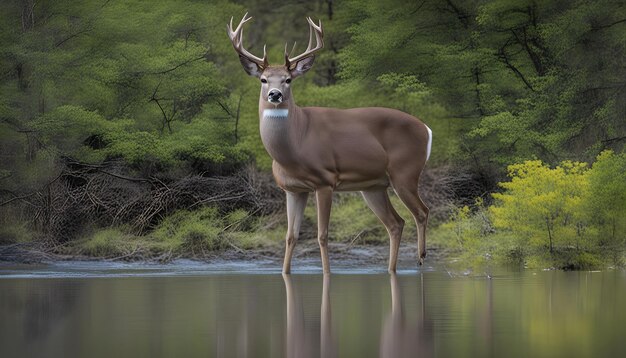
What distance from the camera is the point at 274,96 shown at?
13.9 meters

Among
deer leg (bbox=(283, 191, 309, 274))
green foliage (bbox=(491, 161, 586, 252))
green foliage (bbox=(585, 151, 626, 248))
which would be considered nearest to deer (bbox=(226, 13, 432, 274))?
deer leg (bbox=(283, 191, 309, 274))

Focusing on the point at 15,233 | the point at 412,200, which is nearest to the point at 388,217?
the point at 412,200

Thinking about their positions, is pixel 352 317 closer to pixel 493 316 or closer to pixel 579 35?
pixel 493 316

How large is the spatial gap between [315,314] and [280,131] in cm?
486

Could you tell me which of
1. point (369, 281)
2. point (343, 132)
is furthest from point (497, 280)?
point (343, 132)

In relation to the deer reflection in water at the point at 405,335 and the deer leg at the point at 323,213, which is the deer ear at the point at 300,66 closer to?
the deer leg at the point at 323,213

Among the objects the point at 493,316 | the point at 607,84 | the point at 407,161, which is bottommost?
the point at 493,316

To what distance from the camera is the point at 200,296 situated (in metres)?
11.8

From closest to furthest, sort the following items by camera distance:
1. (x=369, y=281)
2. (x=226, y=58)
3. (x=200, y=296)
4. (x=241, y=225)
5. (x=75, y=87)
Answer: (x=200, y=296) → (x=369, y=281) → (x=241, y=225) → (x=75, y=87) → (x=226, y=58)

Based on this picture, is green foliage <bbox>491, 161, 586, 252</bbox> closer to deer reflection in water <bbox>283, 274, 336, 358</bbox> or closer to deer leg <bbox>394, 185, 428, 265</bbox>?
deer leg <bbox>394, 185, 428, 265</bbox>

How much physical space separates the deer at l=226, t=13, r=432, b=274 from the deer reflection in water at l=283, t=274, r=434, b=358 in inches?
143

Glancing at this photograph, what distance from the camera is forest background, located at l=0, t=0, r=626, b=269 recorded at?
65.7 ft

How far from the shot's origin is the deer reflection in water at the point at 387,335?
7.25m

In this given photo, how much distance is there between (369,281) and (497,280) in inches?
55.3
